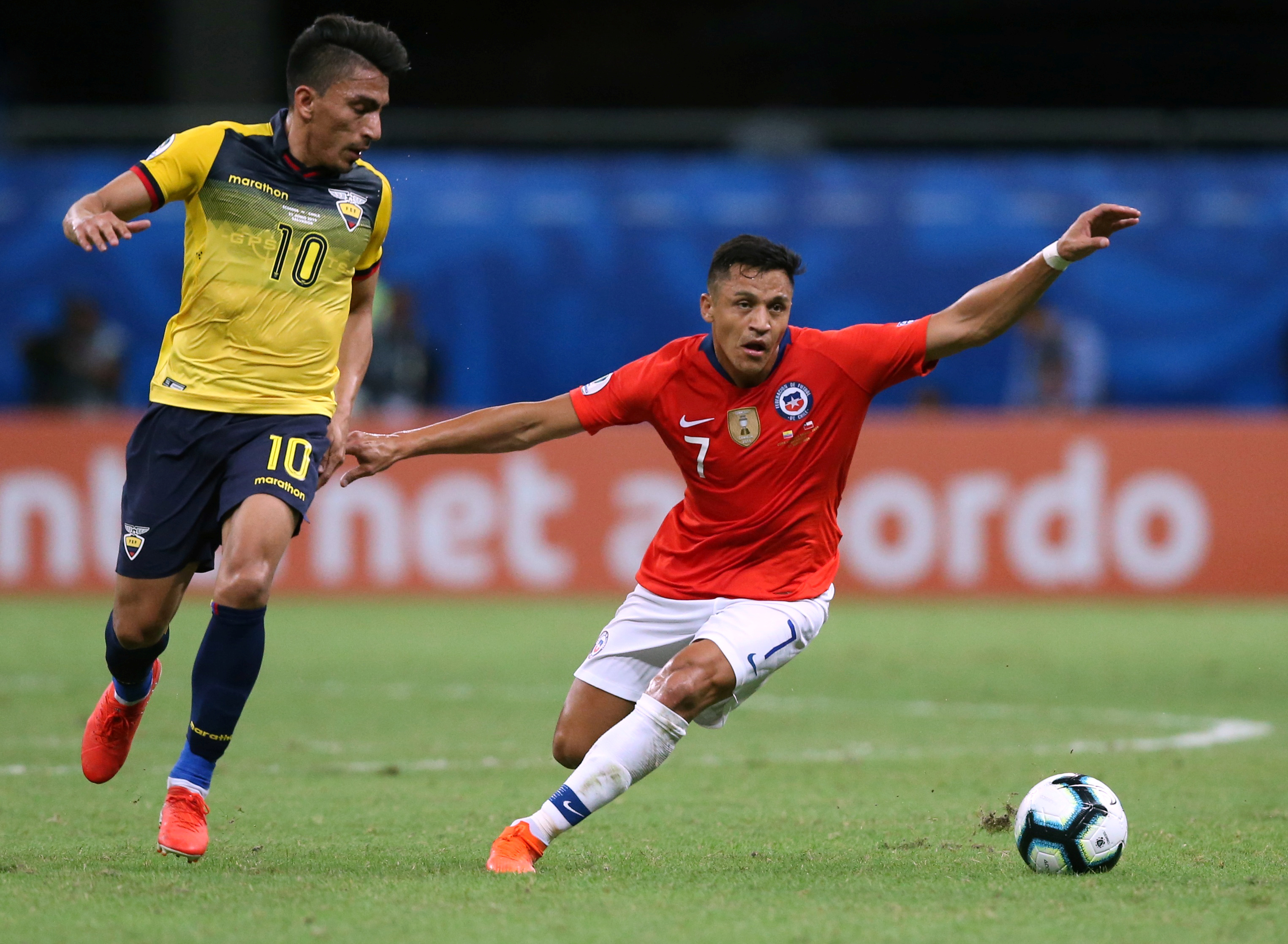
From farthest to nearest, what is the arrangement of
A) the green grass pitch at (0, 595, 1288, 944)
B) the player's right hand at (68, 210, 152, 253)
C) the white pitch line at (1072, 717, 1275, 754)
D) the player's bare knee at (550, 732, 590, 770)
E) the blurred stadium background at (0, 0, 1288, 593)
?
1. the blurred stadium background at (0, 0, 1288, 593)
2. the white pitch line at (1072, 717, 1275, 754)
3. the player's bare knee at (550, 732, 590, 770)
4. the player's right hand at (68, 210, 152, 253)
5. the green grass pitch at (0, 595, 1288, 944)

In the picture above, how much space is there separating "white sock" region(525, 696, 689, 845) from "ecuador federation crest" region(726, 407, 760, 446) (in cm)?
101

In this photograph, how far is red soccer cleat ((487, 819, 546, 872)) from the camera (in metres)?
5.67

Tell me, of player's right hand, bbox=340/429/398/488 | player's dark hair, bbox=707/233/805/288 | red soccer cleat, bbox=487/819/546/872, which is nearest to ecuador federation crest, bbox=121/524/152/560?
player's right hand, bbox=340/429/398/488

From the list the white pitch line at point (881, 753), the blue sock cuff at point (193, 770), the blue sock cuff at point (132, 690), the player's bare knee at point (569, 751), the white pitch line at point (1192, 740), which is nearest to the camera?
the blue sock cuff at point (193, 770)

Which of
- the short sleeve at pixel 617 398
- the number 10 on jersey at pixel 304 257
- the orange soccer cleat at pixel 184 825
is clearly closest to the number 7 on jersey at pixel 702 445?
the short sleeve at pixel 617 398

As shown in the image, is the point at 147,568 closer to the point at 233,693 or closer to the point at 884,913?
the point at 233,693

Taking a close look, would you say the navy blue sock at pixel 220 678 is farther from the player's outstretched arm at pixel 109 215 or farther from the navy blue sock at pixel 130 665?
the player's outstretched arm at pixel 109 215

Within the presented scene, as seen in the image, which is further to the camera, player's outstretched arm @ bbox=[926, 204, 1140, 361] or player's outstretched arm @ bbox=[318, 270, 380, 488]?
player's outstretched arm @ bbox=[318, 270, 380, 488]

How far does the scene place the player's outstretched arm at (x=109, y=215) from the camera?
5.62 metres

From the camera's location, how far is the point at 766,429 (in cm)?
629

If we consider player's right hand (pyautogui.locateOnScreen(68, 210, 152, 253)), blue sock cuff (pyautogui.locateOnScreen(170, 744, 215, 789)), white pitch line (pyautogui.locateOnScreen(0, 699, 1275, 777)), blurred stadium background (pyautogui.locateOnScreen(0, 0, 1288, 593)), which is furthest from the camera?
blurred stadium background (pyautogui.locateOnScreen(0, 0, 1288, 593))

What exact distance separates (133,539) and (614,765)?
6.35 ft

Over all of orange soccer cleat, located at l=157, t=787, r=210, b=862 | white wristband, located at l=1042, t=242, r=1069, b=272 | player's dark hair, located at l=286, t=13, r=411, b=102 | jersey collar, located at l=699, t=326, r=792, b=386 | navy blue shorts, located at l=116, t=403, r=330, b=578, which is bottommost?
orange soccer cleat, located at l=157, t=787, r=210, b=862

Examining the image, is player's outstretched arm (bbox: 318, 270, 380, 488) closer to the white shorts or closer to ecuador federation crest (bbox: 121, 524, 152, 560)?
ecuador federation crest (bbox: 121, 524, 152, 560)
